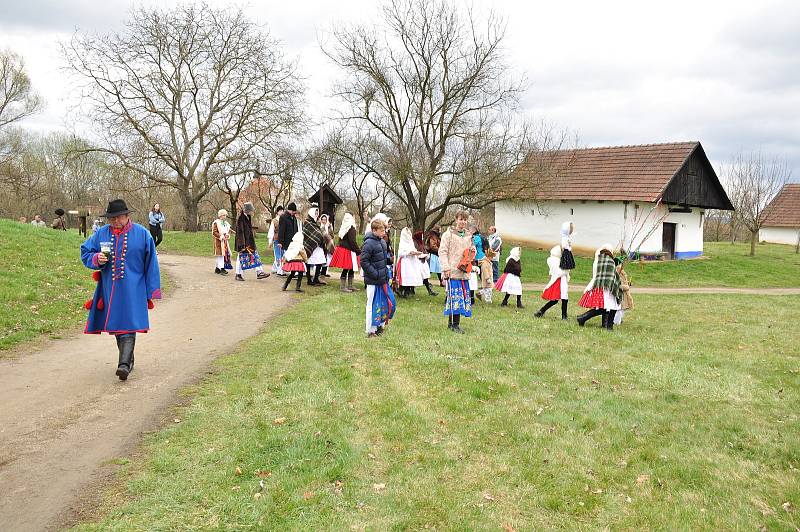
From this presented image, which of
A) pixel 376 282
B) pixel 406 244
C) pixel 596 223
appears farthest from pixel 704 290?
pixel 376 282

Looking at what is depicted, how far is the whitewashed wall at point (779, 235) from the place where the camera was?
46.7 m

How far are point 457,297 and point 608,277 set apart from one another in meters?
3.07

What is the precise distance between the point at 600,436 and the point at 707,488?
1031 millimetres

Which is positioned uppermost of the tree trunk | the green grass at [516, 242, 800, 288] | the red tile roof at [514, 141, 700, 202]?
the red tile roof at [514, 141, 700, 202]

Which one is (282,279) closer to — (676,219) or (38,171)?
(676,219)

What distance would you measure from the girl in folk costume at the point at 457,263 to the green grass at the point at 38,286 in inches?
236

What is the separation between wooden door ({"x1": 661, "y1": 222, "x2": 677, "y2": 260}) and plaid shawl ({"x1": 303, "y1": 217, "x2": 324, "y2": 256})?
2334cm

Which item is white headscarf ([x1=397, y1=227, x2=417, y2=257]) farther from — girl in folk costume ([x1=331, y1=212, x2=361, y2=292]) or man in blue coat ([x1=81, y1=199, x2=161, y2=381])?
man in blue coat ([x1=81, y1=199, x2=161, y2=381])

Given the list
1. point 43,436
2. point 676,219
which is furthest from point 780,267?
point 43,436

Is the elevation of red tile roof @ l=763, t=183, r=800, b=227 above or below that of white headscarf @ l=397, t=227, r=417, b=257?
above

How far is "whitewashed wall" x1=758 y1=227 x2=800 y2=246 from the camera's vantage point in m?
46.7

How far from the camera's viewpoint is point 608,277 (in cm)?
1042

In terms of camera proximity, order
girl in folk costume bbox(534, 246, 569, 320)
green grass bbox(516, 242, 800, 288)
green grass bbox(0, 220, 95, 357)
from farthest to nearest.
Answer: green grass bbox(516, 242, 800, 288)
girl in folk costume bbox(534, 246, 569, 320)
green grass bbox(0, 220, 95, 357)

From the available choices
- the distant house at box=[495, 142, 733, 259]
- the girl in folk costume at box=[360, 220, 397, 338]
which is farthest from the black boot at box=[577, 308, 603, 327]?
the distant house at box=[495, 142, 733, 259]
